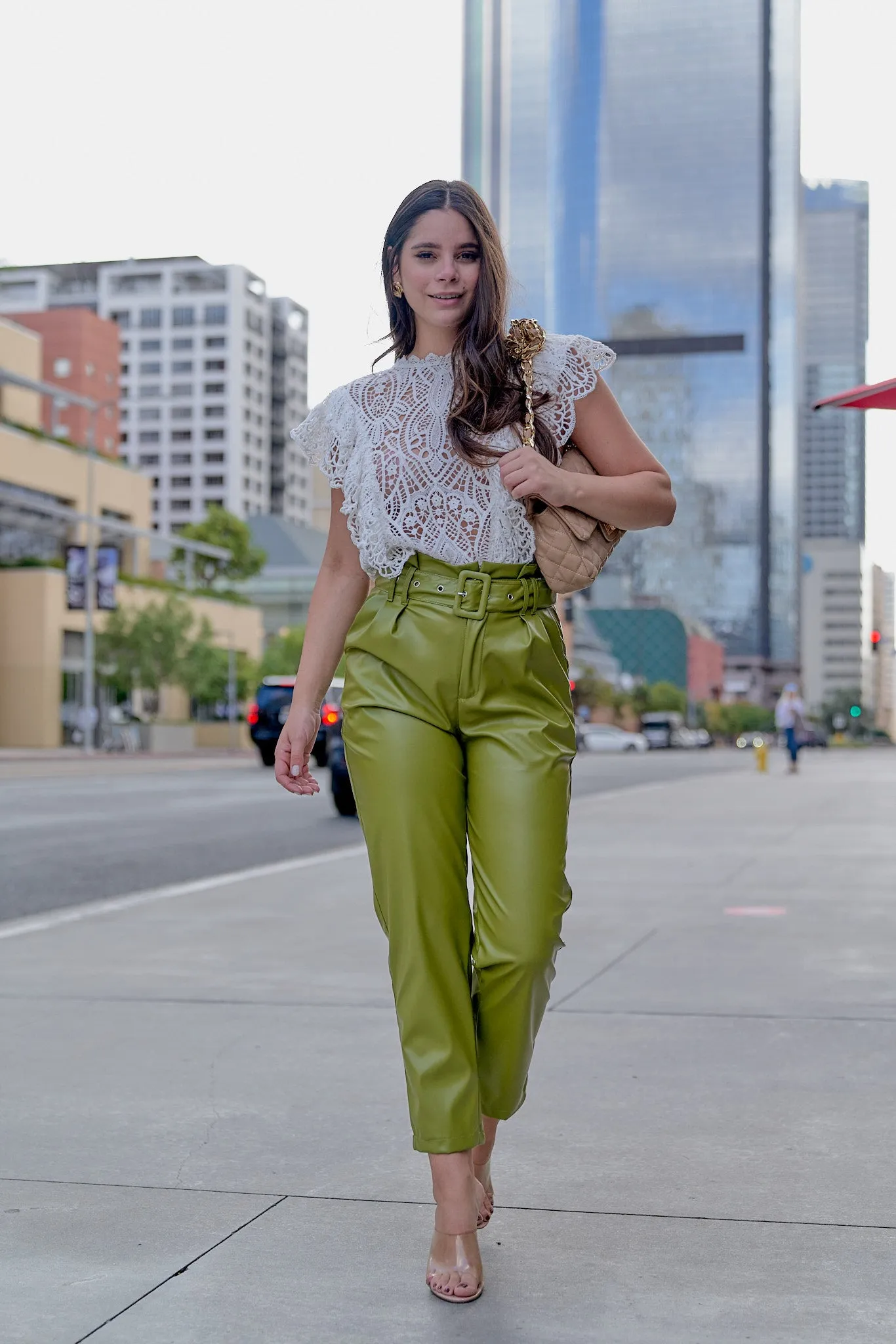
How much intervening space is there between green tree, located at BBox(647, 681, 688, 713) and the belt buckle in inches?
4747

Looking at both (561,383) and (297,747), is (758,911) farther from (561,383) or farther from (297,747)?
(561,383)

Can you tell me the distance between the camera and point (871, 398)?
6.39m

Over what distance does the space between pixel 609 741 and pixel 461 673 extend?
72.3 meters

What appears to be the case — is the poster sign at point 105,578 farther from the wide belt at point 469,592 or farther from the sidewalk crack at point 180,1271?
the wide belt at point 469,592

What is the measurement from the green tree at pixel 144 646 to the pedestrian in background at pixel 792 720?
2499cm

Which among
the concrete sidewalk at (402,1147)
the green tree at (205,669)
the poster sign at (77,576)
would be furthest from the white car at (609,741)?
the concrete sidewalk at (402,1147)

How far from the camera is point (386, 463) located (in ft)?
9.71

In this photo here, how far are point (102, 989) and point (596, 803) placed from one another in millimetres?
13212

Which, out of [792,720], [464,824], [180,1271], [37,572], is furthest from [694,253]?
[180,1271]

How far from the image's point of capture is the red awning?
615 cm

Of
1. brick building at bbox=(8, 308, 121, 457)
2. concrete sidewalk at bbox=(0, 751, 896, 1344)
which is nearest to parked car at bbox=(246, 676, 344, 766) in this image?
concrete sidewalk at bbox=(0, 751, 896, 1344)

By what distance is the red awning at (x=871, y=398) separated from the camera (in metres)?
6.15

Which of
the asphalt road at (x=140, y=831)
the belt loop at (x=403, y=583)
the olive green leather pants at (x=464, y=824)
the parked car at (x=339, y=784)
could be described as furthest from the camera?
the parked car at (x=339, y=784)

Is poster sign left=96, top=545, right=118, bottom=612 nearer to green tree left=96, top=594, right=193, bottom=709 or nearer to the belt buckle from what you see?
green tree left=96, top=594, right=193, bottom=709
